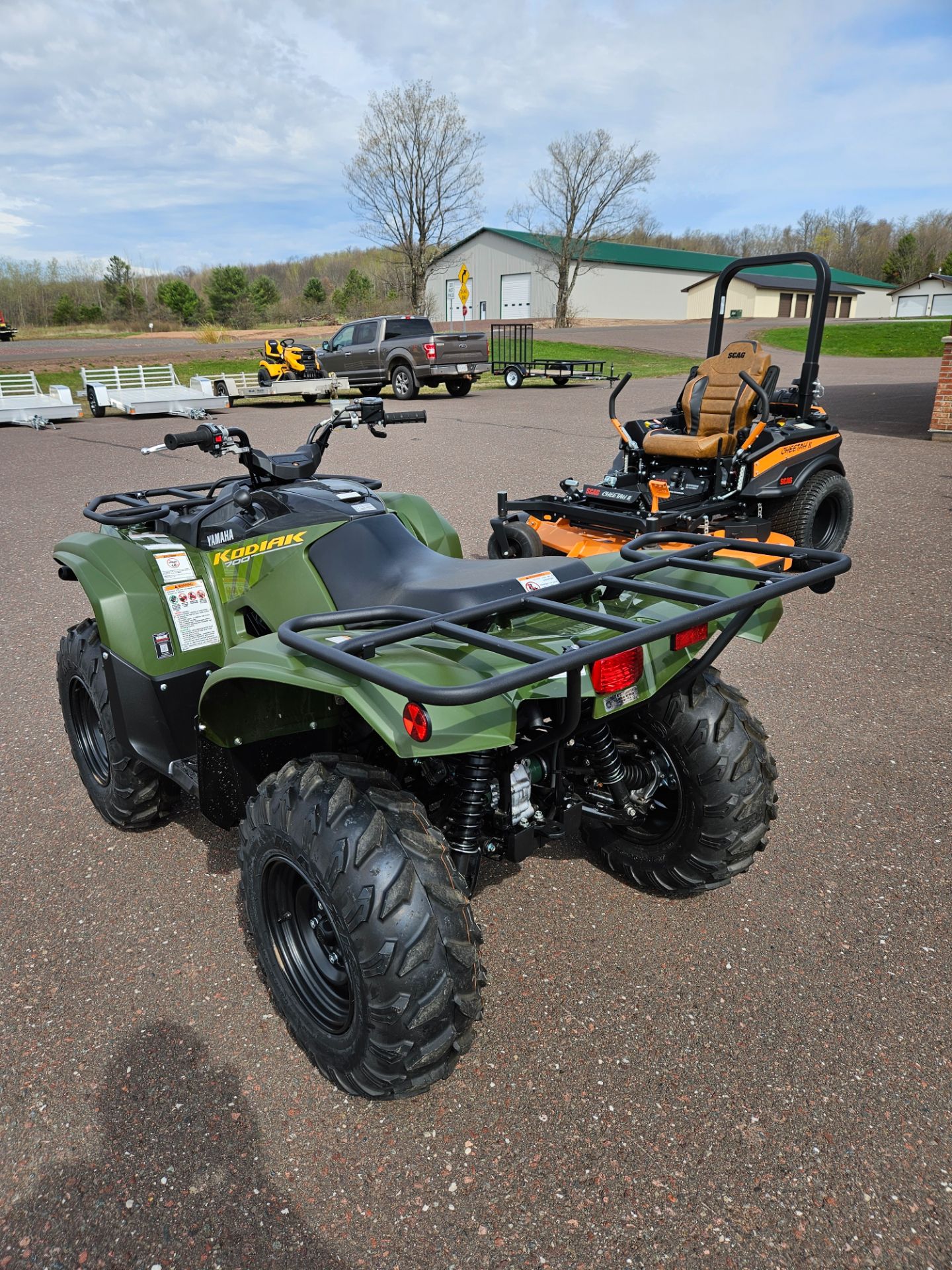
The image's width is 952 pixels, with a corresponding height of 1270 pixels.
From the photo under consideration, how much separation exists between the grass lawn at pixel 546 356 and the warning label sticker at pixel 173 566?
18841mm

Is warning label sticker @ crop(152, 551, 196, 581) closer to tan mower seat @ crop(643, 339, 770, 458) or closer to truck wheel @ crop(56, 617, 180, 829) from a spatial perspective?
truck wheel @ crop(56, 617, 180, 829)

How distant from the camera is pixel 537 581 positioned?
2.35 meters

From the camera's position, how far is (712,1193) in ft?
6.36

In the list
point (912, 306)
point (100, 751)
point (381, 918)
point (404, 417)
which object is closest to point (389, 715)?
point (381, 918)

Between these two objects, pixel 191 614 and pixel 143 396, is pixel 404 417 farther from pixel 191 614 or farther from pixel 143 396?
pixel 143 396

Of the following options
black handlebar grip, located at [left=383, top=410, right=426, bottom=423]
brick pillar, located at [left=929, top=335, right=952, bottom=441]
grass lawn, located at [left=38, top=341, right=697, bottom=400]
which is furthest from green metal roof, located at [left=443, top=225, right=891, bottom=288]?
black handlebar grip, located at [left=383, top=410, right=426, bottom=423]

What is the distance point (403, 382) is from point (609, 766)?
1818cm

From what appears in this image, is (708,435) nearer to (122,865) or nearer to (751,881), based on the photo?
(751,881)

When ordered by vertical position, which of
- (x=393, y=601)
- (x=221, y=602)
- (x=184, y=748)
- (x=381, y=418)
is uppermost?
(x=381, y=418)

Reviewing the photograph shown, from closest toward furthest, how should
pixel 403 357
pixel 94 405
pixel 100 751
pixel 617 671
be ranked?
pixel 617 671 < pixel 100 751 < pixel 94 405 < pixel 403 357

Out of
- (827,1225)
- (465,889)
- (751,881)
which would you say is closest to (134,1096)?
(465,889)

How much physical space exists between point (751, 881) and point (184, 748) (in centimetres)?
212

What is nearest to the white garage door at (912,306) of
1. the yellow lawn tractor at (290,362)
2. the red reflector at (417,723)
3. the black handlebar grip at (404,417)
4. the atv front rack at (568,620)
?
the yellow lawn tractor at (290,362)

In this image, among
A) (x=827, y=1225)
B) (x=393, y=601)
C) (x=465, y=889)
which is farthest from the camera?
(x=393, y=601)
